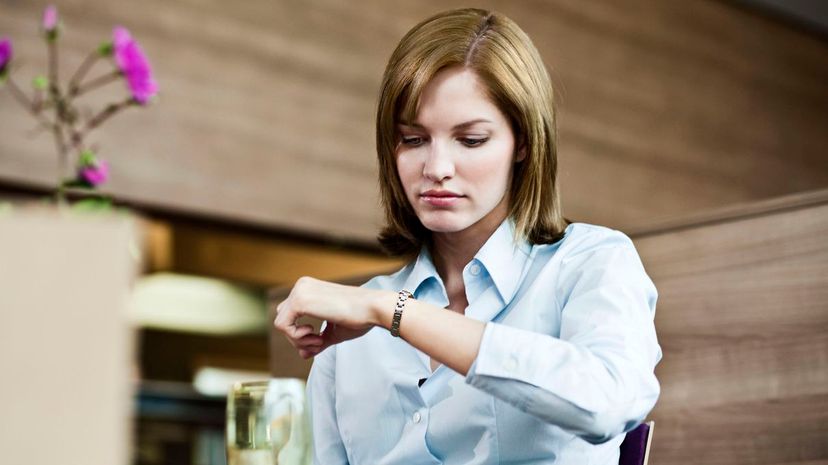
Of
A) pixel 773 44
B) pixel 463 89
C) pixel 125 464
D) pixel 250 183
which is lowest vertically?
pixel 125 464

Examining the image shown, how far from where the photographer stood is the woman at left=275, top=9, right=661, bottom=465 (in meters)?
0.99

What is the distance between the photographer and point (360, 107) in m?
3.99

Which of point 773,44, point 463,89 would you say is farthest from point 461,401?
point 773,44

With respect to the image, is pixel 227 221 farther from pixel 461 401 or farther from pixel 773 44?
pixel 773 44

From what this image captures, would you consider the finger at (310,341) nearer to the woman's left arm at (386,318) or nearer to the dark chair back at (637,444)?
the woman's left arm at (386,318)

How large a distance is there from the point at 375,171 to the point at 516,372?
304 cm

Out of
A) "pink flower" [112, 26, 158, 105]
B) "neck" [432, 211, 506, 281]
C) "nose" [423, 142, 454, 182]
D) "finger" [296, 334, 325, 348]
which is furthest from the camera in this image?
"pink flower" [112, 26, 158, 105]

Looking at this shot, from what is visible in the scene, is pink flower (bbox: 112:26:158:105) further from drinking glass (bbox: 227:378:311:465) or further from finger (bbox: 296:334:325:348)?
drinking glass (bbox: 227:378:311:465)

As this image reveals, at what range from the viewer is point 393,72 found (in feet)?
4.08

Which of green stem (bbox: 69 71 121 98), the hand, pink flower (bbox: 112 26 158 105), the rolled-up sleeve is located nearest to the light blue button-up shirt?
the rolled-up sleeve

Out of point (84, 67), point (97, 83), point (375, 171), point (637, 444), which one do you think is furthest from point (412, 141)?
point (375, 171)

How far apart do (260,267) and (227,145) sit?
1.41ft

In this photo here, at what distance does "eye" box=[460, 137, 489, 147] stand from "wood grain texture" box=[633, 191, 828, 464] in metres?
0.59

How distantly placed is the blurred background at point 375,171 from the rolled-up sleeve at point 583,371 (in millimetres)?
605
